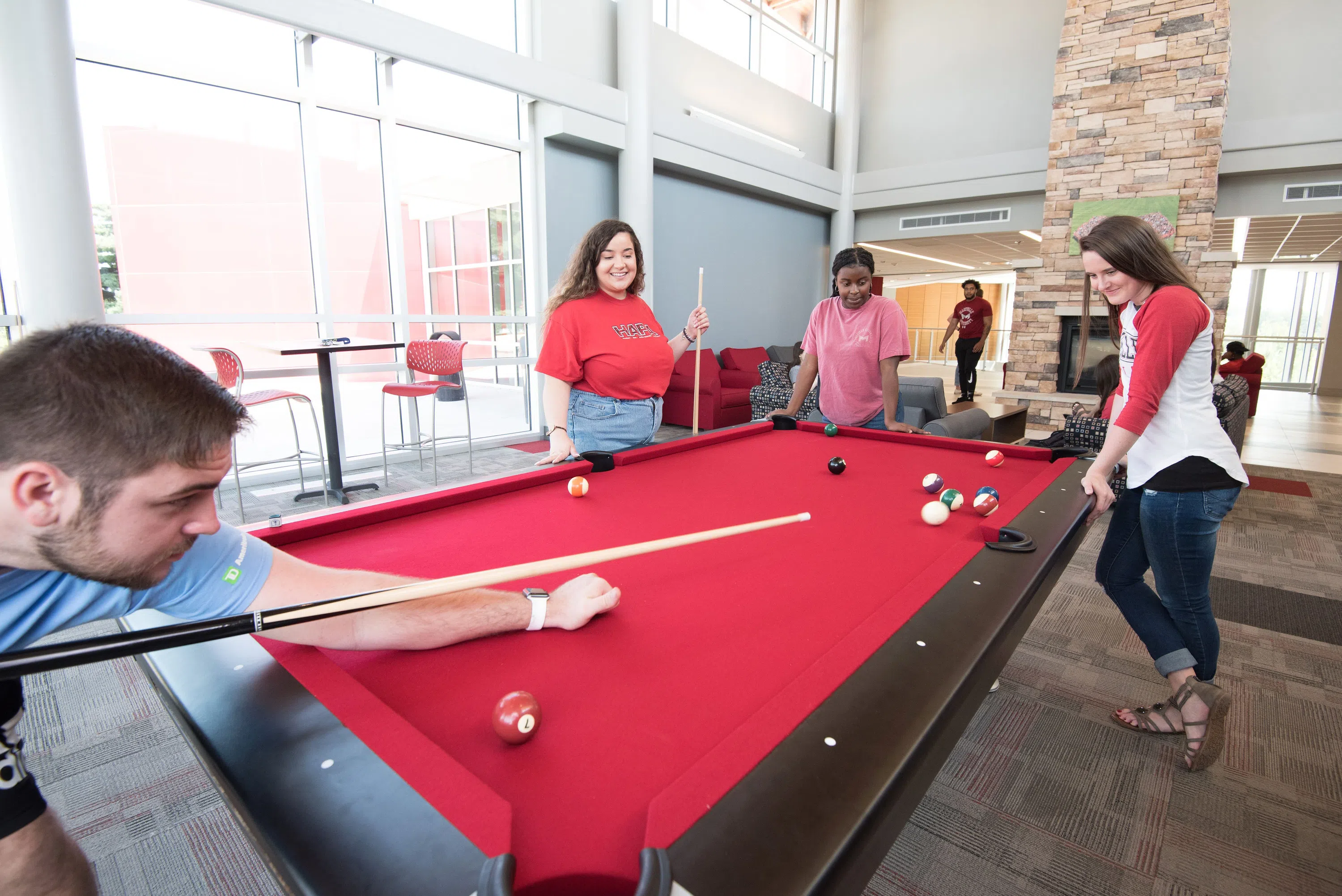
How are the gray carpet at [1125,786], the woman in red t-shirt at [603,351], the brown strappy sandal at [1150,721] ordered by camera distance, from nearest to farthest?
the gray carpet at [1125,786], the brown strappy sandal at [1150,721], the woman in red t-shirt at [603,351]

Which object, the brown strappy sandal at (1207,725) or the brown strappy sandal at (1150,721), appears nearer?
the brown strappy sandal at (1207,725)

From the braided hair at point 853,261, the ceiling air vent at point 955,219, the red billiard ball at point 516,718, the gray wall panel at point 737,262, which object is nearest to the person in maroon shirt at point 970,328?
the ceiling air vent at point 955,219

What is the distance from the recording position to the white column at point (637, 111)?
238 inches

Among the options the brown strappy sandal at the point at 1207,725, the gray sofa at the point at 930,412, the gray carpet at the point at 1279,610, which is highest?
the gray sofa at the point at 930,412

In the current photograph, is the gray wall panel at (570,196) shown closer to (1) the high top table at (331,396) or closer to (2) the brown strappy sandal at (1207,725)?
(1) the high top table at (331,396)

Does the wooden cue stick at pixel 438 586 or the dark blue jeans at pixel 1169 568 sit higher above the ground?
the wooden cue stick at pixel 438 586

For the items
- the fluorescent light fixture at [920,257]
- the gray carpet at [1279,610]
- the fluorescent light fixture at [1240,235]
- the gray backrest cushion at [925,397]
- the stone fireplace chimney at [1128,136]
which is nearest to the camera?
the gray carpet at [1279,610]

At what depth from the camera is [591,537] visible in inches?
59.1

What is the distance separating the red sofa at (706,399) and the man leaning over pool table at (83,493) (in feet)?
19.0

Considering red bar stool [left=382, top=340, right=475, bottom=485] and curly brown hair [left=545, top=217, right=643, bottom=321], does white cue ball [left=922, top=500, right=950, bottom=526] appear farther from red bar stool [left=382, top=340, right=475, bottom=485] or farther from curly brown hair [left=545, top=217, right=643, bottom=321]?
red bar stool [left=382, top=340, right=475, bottom=485]

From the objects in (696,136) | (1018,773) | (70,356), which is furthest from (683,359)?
(70,356)

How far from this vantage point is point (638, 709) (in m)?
0.87

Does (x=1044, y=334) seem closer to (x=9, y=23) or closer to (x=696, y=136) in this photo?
(x=696, y=136)

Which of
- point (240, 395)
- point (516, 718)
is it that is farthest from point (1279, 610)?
point (240, 395)
